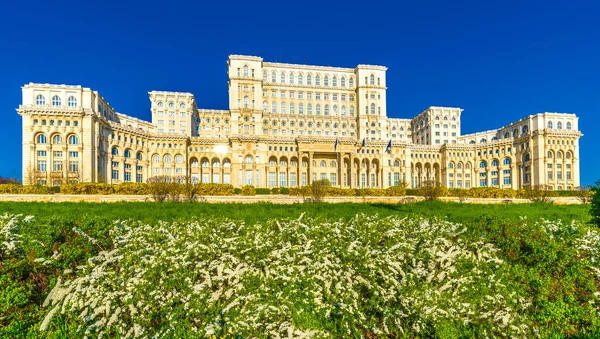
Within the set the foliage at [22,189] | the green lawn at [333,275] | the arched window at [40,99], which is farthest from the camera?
the arched window at [40,99]

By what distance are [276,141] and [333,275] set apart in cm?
6163

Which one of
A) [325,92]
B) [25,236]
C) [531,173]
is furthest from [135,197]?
[531,173]

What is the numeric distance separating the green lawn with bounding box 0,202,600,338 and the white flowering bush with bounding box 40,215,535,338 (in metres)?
0.03

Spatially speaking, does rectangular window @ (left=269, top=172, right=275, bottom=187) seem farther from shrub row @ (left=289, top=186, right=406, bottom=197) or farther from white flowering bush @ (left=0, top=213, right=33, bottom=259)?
white flowering bush @ (left=0, top=213, right=33, bottom=259)

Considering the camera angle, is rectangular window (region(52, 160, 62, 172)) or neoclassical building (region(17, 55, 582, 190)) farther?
neoclassical building (region(17, 55, 582, 190))

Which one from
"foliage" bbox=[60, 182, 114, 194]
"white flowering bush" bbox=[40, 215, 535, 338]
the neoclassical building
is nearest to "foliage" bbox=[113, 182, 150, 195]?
"foliage" bbox=[60, 182, 114, 194]

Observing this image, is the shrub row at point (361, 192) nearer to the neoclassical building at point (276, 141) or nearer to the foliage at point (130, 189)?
the foliage at point (130, 189)

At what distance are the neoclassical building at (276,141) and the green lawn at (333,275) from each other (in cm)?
5339

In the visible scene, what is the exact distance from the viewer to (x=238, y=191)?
35469 millimetres

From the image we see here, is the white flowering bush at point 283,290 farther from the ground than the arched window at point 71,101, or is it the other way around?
the arched window at point 71,101

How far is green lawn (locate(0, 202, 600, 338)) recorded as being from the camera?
15.5 ft

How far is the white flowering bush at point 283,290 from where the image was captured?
4.62 metres

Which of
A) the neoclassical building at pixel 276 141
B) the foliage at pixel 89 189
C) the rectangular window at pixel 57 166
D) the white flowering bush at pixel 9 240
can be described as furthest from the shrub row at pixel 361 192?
the rectangular window at pixel 57 166

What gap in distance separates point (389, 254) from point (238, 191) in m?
30.9
